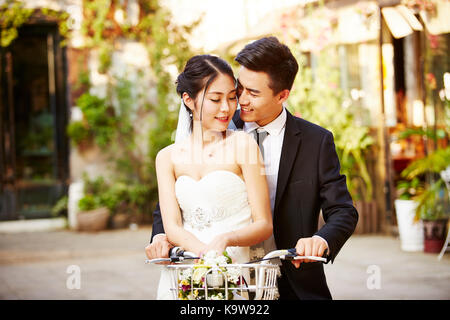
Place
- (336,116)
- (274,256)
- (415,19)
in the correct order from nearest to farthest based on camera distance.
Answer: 1. (274,256)
2. (415,19)
3. (336,116)

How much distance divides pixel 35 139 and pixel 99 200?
1743 millimetres

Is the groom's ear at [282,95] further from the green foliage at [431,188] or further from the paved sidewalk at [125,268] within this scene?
the green foliage at [431,188]

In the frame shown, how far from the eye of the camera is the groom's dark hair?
2.64m

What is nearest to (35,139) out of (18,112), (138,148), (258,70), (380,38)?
(18,112)

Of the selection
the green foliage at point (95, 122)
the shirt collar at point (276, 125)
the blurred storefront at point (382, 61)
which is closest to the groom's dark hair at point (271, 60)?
the shirt collar at point (276, 125)

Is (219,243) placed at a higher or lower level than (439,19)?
lower

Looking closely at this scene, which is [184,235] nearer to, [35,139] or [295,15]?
[295,15]

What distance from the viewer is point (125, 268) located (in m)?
7.55

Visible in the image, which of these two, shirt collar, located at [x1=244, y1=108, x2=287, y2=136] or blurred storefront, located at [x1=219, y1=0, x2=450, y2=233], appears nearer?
shirt collar, located at [x1=244, y1=108, x2=287, y2=136]

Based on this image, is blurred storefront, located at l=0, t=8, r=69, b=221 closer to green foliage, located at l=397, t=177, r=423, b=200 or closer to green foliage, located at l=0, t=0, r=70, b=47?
green foliage, located at l=0, t=0, r=70, b=47

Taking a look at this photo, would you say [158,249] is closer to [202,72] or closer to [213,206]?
[213,206]

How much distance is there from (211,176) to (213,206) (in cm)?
12

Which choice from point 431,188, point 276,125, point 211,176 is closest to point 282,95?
point 276,125

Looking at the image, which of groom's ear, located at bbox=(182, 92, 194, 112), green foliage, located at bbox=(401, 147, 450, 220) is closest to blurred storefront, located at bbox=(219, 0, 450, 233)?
green foliage, located at bbox=(401, 147, 450, 220)
